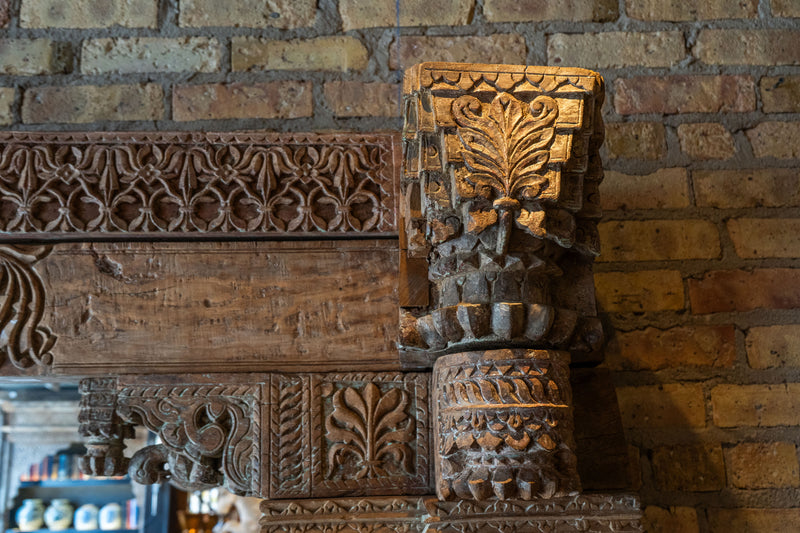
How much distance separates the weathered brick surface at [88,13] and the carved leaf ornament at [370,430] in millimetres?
1031

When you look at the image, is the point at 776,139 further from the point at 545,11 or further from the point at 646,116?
the point at 545,11

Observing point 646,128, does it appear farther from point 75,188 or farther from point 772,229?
point 75,188

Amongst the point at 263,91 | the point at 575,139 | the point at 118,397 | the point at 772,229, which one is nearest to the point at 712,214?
the point at 772,229

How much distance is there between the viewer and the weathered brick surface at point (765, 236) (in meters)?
1.49

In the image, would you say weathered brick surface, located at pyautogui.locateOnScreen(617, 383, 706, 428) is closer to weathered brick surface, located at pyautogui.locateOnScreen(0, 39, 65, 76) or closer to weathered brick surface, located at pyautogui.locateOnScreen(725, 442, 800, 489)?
weathered brick surface, located at pyautogui.locateOnScreen(725, 442, 800, 489)

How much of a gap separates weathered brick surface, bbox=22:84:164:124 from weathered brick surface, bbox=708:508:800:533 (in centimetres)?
150

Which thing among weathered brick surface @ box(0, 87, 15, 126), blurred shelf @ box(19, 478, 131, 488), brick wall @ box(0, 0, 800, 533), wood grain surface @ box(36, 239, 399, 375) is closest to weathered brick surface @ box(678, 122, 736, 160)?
brick wall @ box(0, 0, 800, 533)

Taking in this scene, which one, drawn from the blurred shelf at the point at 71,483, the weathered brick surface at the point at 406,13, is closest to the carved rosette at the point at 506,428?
the weathered brick surface at the point at 406,13

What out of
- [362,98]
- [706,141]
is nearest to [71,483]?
[362,98]

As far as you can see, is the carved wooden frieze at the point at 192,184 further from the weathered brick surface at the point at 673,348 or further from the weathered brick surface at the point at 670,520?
the weathered brick surface at the point at 670,520

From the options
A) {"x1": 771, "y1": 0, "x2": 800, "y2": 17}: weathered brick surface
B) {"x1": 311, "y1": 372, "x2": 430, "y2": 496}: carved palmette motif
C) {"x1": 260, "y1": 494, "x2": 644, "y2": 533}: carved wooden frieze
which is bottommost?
{"x1": 260, "y1": 494, "x2": 644, "y2": 533}: carved wooden frieze

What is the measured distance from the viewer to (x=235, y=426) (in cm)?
127

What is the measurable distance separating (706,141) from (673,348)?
1.65 ft

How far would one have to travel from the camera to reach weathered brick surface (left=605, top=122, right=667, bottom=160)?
5.10 feet
